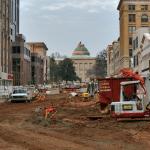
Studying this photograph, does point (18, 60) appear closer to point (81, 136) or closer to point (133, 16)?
point (133, 16)

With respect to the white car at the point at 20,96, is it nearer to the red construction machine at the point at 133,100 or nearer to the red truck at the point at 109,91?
the red truck at the point at 109,91

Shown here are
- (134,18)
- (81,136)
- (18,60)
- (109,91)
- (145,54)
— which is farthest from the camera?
(134,18)

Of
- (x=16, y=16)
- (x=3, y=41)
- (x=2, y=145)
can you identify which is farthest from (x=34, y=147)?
(x=16, y=16)

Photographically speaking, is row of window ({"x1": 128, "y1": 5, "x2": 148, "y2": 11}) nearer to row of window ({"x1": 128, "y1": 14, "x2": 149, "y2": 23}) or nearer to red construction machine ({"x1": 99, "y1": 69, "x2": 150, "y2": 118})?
row of window ({"x1": 128, "y1": 14, "x2": 149, "y2": 23})

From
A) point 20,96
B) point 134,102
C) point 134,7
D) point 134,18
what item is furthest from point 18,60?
point 134,102

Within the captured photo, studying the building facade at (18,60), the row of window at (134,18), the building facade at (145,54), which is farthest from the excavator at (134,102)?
the row of window at (134,18)

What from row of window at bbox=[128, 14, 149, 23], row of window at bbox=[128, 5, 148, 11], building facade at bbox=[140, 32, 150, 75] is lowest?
building facade at bbox=[140, 32, 150, 75]

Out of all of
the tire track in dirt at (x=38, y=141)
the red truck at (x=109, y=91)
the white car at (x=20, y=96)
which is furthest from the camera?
the white car at (x=20, y=96)

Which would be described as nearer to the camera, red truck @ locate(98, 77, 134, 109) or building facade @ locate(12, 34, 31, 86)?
red truck @ locate(98, 77, 134, 109)

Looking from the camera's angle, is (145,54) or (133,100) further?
(145,54)

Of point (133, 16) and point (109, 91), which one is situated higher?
point (133, 16)

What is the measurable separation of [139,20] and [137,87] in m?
128

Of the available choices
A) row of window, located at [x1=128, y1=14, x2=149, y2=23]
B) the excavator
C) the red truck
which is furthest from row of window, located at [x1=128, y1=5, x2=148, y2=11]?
the excavator

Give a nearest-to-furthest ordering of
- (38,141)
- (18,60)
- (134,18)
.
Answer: (38,141), (18,60), (134,18)
